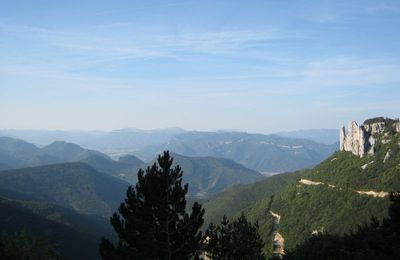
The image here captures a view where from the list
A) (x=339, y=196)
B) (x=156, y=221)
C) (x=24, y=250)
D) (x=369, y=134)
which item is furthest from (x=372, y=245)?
(x=369, y=134)

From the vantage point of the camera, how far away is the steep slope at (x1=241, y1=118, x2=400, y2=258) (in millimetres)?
143625

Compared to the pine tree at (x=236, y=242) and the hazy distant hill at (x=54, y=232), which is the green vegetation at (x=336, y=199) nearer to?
the hazy distant hill at (x=54, y=232)

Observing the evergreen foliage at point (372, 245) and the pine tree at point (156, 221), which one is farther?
the pine tree at point (156, 221)

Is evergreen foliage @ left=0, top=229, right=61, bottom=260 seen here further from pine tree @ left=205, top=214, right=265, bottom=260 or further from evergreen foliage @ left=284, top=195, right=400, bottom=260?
evergreen foliage @ left=284, top=195, right=400, bottom=260

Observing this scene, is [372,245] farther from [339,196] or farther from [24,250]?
[339,196]

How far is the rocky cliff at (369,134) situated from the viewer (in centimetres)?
17100

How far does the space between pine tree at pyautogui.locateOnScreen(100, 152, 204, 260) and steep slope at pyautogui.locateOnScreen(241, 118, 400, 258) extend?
11236 cm

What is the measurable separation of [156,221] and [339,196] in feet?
464

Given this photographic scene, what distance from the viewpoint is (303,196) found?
587ft

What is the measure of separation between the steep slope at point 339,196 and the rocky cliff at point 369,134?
789 mm

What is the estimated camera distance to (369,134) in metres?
176

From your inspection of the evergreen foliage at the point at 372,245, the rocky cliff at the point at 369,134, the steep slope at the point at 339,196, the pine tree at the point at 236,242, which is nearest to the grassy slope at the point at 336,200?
the steep slope at the point at 339,196

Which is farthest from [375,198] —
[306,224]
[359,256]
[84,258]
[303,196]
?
[359,256]

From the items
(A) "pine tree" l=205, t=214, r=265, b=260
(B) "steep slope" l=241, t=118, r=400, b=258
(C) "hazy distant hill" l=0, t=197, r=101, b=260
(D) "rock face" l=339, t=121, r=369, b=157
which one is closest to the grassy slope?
(B) "steep slope" l=241, t=118, r=400, b=258
